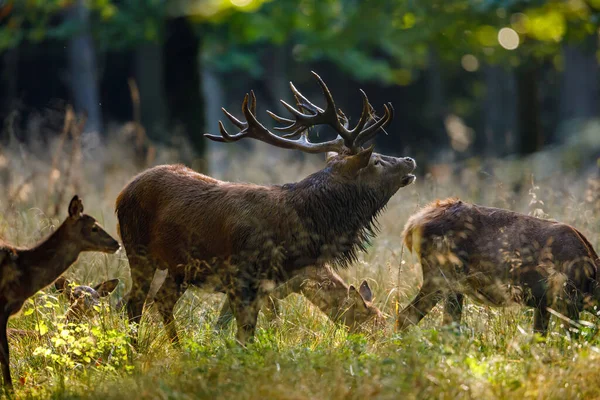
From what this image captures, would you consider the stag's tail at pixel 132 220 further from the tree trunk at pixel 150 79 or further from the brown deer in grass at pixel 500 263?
the tree trunk at pixel 150 79

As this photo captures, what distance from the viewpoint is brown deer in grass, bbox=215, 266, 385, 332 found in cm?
737

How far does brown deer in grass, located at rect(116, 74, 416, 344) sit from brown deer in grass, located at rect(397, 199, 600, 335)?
0.53 m

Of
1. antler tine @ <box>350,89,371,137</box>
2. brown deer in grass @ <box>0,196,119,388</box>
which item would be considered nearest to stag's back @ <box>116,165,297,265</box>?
antler tine @ <box>350,89,371,137</box>

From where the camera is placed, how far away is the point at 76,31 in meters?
21.3

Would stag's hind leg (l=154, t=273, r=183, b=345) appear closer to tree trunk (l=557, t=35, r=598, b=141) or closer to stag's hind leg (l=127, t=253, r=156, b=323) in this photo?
stag's hind leg (l=127, t=253, r=156, b=323)

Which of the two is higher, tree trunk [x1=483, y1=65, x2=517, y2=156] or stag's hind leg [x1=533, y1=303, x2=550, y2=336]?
stag's hind leg [x1=533, y1=303, x2=550, y2=336]

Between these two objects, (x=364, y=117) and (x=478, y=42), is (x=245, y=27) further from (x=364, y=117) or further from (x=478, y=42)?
(x=364, y=117)

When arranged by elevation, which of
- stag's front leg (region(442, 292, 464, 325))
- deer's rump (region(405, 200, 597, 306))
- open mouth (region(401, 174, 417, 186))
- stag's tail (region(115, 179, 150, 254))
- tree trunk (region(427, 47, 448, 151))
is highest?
open mouth (region(401, 174, 417, 186))

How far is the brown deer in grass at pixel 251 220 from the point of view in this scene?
665cm

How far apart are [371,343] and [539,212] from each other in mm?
2008

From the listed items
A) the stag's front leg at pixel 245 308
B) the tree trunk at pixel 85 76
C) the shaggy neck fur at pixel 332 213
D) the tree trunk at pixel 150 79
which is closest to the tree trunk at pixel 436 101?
the tree trunk at pixel 150 79

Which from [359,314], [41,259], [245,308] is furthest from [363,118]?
[41,259]

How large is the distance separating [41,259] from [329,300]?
8.04ft

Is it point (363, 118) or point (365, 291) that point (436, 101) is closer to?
point (365, 291)
